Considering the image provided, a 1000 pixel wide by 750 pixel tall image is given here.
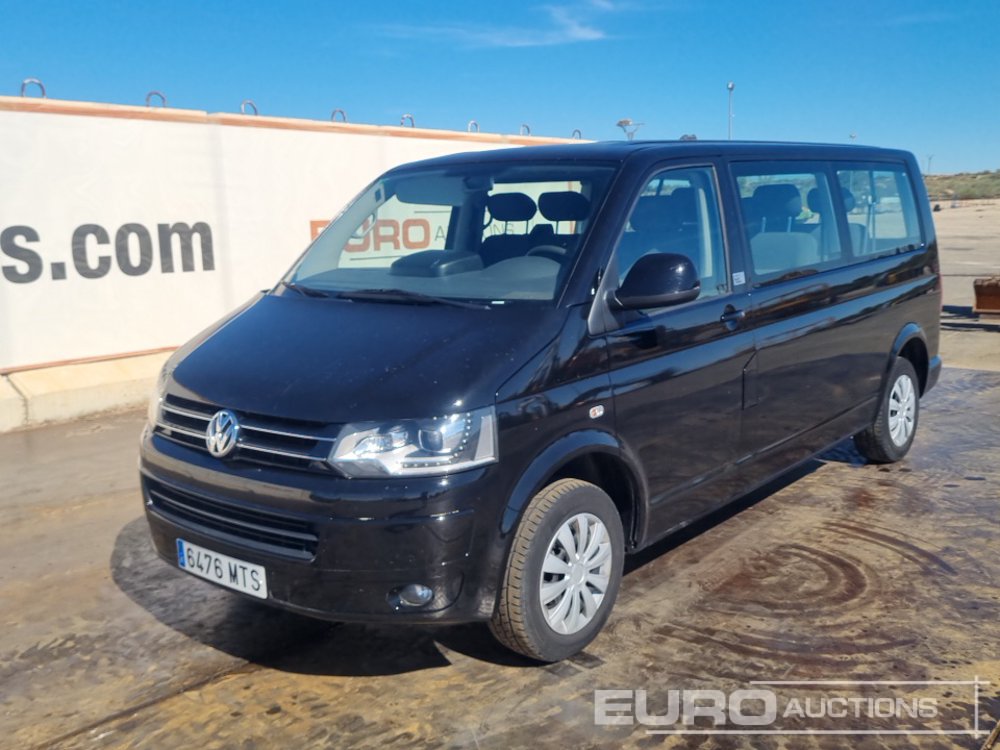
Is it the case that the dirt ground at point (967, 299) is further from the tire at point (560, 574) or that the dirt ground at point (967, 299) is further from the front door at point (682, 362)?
the tire at point (560, 574)

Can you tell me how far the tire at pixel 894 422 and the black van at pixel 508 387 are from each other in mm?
894

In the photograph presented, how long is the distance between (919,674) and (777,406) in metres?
1.59

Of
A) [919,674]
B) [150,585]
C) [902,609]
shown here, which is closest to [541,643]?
[919,674]

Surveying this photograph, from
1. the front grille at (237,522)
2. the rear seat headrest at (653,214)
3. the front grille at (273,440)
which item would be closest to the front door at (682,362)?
the rear seat headrest at (653,214)

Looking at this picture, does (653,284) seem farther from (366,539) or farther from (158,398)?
(158,398)

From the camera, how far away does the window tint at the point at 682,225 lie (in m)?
4.03

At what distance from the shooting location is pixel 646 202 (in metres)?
4.10

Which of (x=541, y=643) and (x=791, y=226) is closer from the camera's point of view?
(x=541, y=643)

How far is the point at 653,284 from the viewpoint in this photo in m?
3.75

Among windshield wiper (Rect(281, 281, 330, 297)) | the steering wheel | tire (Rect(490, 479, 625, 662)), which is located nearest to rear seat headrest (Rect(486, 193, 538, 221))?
the steering wheel

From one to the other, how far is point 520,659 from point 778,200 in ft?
9.19

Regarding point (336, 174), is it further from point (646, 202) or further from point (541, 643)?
point (541, 643)
